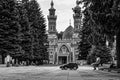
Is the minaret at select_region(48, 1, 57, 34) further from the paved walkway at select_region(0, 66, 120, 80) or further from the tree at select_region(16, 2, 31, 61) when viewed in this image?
the paved walkway at select_region(0, 66, 120, 80)

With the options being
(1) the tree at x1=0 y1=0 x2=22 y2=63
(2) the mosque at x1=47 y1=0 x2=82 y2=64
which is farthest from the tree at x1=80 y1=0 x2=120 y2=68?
(2) the mosque at x1=47 y1=0 x2=82 y2=64

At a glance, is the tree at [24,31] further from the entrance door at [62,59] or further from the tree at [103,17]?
the entrance door at [62,59]

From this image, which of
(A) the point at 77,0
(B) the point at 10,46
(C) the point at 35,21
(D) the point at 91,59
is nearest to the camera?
(A) the point at 77,0

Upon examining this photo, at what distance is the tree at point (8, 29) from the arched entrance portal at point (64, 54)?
78.3 metres

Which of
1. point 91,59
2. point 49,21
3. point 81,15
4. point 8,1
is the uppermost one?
point 49,21

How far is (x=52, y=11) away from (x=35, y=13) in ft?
200

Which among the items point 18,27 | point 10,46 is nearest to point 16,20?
point 18,27

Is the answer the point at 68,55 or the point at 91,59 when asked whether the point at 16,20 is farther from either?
the point at 68,55

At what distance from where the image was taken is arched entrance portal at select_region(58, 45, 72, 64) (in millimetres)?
124188

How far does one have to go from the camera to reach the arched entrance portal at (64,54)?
12419cm

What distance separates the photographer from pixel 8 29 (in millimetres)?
45656

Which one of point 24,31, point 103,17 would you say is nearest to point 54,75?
point 103,17

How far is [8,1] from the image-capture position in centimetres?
4644

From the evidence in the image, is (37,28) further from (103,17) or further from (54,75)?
(54,75)
